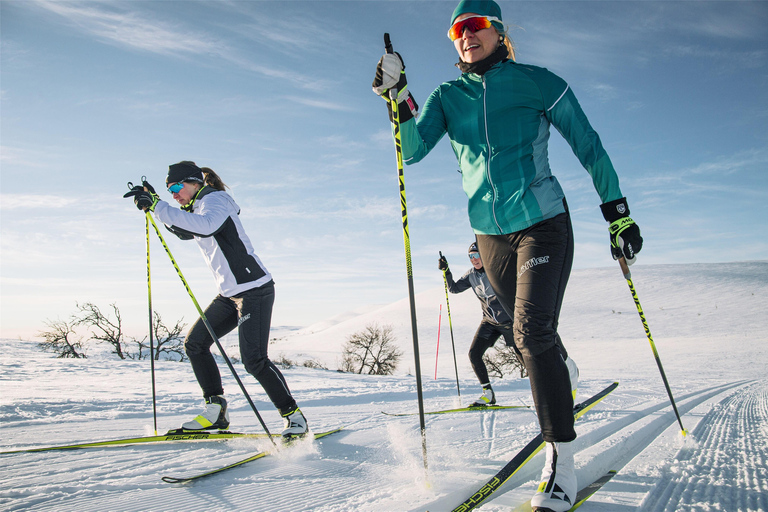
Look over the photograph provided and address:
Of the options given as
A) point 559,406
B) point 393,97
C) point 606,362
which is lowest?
point 606,362

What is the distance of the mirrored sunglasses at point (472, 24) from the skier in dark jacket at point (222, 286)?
2.11 metres

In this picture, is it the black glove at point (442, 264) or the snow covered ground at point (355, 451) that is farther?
the black glove at point (442, 264)

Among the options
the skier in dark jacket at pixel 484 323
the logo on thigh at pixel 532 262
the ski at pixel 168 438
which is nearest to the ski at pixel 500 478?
the logo on thigh at pixel 532 262

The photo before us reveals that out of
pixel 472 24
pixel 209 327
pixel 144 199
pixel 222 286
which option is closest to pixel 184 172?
pixel 144 199

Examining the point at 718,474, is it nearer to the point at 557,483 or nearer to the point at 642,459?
the point at 642,459

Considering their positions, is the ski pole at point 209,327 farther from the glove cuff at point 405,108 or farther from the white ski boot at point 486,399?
the white ski boot at point 486,399

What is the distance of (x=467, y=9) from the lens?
216 centimetres

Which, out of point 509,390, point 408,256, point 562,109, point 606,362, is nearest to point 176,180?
point 408,256

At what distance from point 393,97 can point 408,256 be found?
0.79 m

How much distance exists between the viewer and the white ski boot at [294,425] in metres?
3.20

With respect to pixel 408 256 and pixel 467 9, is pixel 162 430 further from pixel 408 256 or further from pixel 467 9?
pixel 467 9

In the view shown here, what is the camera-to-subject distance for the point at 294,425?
3252 millimetres

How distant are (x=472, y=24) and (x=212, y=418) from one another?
347 centimetres

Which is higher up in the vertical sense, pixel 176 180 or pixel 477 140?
pixel 176 180
